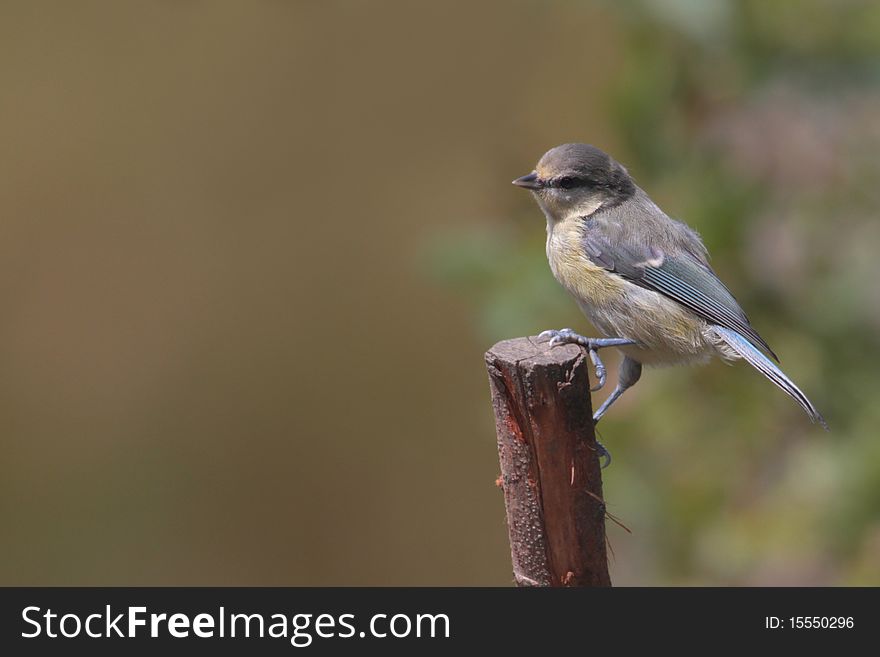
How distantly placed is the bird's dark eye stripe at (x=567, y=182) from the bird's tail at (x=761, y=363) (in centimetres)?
62

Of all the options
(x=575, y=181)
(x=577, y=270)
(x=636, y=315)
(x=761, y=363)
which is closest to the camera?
(x=761, y=363)

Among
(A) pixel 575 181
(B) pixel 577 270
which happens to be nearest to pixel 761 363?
(B) pixel 577 270

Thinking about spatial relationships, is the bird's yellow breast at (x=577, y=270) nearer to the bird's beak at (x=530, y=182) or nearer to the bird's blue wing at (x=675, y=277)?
the bird's blue wing at (x=675, y=277)

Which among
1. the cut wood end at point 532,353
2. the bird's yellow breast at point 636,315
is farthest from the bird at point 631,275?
the cut wood end at point 532,353

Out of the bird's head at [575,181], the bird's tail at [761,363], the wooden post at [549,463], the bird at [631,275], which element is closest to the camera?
the wooden post at [549,463]

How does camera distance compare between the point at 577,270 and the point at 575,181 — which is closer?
the point at 577,270

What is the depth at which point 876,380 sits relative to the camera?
418cm

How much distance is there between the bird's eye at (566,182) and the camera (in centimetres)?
346

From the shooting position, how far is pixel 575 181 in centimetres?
347

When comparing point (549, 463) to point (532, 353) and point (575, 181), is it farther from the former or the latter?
point (575, 181)

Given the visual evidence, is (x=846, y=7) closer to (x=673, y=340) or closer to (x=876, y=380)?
(x=876, y=380)

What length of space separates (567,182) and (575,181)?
25 millimetres

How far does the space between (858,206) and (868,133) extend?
0.30 m
